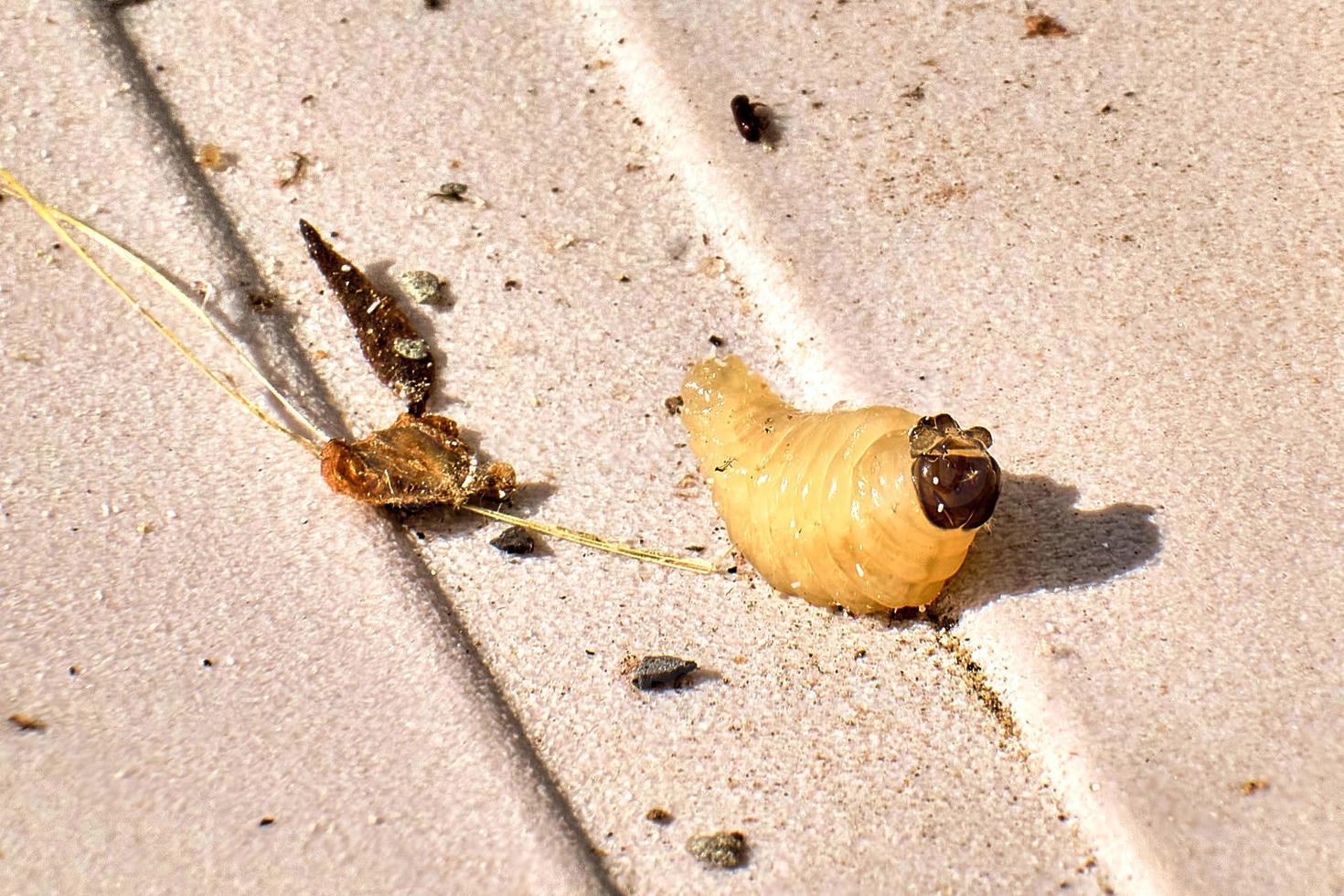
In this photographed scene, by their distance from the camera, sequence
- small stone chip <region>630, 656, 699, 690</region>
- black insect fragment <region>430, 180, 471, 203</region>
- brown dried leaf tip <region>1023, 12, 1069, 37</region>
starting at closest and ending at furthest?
small stone chip <region>630, 656, 699, 690</region> < black insect fragment <region>430, 180, 471, 203</region> < brown dried leaf tip <region>1023, 12, 1069, 37</region>

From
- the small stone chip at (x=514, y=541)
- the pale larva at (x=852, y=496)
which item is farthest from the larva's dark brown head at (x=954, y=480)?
the small stone chip at (x=514, y=541)

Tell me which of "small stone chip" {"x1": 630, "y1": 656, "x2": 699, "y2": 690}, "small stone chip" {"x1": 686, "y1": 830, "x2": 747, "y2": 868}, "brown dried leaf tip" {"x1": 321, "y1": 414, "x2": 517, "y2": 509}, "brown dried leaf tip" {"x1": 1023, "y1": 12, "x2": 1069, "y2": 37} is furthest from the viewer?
"brown dried leaf tip" {"x1": 1023, "y1": 12, "x2": 1069, "y2": 37}

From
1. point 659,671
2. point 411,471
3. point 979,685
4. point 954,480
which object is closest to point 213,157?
point 411,471

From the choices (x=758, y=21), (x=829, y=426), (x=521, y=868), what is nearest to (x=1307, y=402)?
(x=829, y=426)

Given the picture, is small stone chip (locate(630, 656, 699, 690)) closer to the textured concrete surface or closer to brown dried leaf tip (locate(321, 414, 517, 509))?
the textured concrete surface

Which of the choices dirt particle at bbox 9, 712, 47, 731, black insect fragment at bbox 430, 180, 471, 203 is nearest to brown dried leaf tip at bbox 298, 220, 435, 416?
black insect fragment at bbox 430, 180, 471, 203

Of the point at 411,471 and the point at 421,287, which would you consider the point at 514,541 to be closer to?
the point at 411,471

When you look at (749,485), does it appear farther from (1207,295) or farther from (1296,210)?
(1296,210)
